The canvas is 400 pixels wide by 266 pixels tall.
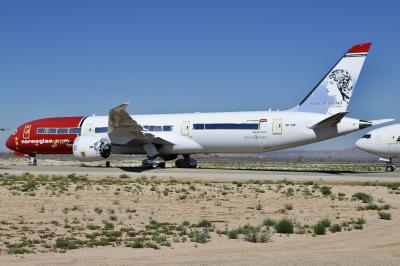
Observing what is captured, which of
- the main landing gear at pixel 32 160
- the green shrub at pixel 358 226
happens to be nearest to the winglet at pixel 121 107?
the main landing gear at pixel 32 160

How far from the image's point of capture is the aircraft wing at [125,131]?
39.3 meters

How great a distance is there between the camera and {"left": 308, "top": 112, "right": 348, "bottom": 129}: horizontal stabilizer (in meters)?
35.1

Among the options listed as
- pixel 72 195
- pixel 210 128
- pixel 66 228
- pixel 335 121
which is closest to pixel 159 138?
pixel 210 128

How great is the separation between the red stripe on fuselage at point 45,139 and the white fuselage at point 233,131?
1.64 m

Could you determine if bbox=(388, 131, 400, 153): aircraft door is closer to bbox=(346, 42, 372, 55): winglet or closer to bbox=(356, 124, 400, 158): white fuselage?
bbox=(356, 124, 400, 158): white fuselage

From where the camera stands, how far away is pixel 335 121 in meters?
36.0

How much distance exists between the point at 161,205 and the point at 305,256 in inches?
376

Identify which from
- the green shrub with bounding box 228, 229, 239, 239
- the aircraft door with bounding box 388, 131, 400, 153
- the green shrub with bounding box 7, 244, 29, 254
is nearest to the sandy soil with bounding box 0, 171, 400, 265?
the green shrub with bounding box 7, 244, 29, 254

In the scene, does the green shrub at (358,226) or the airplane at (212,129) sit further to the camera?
the airplane at (212,129)

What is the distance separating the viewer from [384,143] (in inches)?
1726

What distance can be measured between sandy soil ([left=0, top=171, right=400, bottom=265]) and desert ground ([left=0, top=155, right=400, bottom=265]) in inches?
0.9

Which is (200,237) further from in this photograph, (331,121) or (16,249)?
(331,121)

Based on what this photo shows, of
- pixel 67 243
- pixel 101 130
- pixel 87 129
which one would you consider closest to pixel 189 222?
pixel 67 243

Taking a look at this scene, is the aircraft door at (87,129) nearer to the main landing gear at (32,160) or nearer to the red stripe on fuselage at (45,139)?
the red stripe on fuselage at (45,139)
